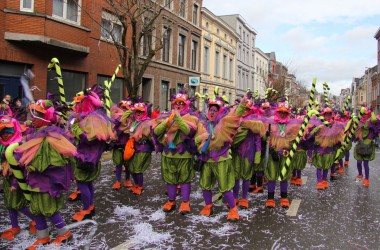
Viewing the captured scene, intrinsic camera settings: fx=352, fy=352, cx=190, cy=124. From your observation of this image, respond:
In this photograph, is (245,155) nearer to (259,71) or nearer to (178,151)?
(178,151)

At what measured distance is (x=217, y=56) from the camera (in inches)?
→ 1341

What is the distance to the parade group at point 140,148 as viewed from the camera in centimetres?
423

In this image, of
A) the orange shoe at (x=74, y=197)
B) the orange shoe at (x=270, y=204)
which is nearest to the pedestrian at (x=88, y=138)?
the orange shoe at (x=74, y=197)

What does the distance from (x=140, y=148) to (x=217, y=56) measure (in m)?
28.3

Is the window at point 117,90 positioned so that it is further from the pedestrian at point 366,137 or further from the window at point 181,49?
the pedestrian at point 366,137

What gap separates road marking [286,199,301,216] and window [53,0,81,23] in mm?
11419

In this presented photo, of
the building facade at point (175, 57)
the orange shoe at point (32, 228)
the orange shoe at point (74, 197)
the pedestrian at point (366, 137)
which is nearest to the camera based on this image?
the orange shoe at point (32, 228)

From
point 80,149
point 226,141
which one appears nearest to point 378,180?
point 226,141

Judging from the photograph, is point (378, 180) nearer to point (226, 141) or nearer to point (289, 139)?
point (289, 139)

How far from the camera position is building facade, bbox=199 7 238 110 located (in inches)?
1203

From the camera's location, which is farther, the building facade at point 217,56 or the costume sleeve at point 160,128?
the building facade at point 217,56

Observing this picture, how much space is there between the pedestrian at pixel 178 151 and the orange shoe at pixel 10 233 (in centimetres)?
229

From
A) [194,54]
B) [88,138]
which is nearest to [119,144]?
[88,138]

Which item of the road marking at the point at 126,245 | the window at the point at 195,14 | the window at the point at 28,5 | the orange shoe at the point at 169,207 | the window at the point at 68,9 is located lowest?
the road marking at the point at 126,245
